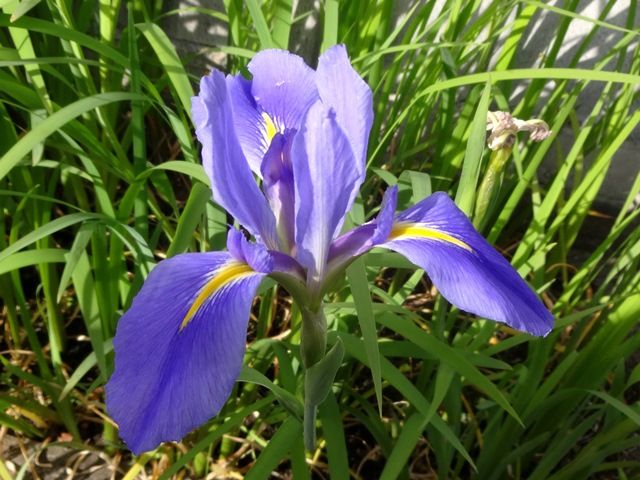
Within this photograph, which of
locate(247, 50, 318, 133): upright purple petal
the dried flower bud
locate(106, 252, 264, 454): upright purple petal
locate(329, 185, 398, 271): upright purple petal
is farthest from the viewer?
the dried flower bud

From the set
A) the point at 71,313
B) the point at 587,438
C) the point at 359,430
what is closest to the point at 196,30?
the point at 71,313

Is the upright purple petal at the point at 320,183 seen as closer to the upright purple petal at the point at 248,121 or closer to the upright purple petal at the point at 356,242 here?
the upright purple petal at the point at 356,242

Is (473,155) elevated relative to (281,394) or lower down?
elevated

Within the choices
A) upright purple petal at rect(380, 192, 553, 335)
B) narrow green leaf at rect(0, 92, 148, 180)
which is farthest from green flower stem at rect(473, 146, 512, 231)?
narrow green leaf at rect(0, 92, 148, 180)

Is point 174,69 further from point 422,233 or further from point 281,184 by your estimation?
point 422,233

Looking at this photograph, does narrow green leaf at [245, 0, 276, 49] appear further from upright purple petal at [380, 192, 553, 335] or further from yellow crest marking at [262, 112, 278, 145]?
upright purple petal at [380, 192, 553, 335]

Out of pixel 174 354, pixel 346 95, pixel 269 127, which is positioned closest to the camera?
pixel 174 354

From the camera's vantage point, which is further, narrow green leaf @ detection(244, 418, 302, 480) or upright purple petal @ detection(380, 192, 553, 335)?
narrow green leaf @ detection(244, 418, 302, 480)

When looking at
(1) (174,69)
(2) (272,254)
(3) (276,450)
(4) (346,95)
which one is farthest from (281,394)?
(1) (174,69)
